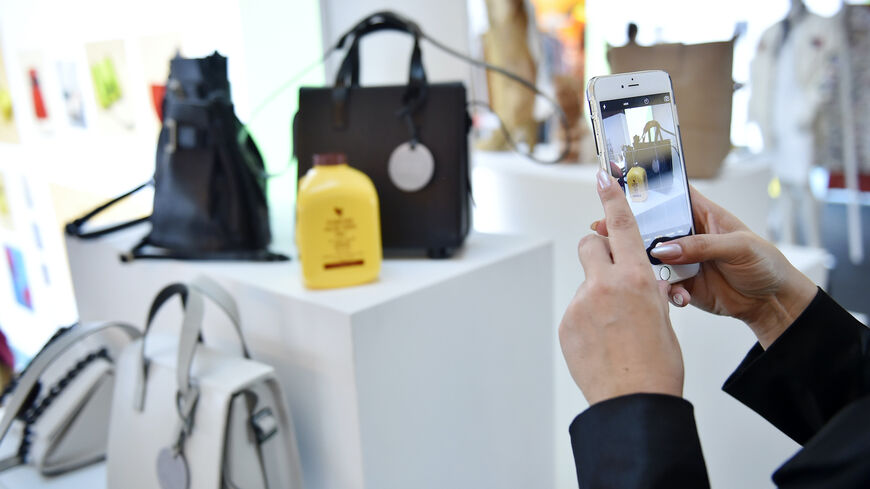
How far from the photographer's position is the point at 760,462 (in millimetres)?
947

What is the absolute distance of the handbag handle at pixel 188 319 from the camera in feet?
2.69

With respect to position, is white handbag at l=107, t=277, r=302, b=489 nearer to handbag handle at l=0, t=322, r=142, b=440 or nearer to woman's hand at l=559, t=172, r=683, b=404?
handbag handle at l=0, t=322, r=142, b=440

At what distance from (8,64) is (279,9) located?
22.7 inches

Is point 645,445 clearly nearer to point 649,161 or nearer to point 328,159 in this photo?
point 649,161

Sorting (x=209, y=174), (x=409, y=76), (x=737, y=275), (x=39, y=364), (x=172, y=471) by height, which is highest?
(x=409, y=76)

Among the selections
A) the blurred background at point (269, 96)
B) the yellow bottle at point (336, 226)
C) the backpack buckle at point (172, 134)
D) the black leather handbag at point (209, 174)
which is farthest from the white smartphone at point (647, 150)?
the backpack buckle at point (172, 134)

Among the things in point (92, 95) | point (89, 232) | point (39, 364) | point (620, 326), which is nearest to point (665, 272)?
point (620, 326)

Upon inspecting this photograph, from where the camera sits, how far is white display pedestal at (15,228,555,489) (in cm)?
84

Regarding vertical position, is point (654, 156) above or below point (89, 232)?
above

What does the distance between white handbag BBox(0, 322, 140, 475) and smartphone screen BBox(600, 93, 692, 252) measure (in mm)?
813

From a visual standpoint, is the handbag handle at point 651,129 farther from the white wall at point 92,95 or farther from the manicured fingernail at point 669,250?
the white wall at point 92,95

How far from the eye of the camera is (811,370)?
1.86 ft

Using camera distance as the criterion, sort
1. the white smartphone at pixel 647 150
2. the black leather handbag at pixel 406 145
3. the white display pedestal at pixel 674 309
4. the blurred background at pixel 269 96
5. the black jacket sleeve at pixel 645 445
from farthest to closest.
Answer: the blurred background at pixel 269 96 → the black leather handbag at pixel 406 145 → the white display pedestal at pixel 674 309 → the white smartphone at pixel 647 150 → the black jacket sleeve at pixel 645 445

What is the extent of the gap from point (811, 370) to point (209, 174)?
884mm
